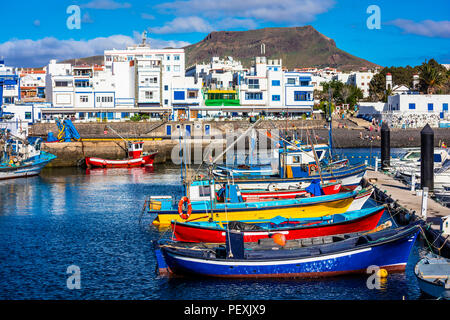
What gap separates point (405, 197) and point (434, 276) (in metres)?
14.4

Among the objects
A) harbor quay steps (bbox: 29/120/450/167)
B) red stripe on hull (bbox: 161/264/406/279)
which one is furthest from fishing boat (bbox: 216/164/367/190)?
harbor quay steps (bbox: 29/120/450/167)

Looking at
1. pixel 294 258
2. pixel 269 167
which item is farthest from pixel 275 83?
pixel 294 258

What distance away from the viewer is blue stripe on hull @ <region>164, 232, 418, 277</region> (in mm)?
19891

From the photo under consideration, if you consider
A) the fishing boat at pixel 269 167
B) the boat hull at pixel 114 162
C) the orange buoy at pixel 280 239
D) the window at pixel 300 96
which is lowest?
the orange buoy at pixel 280 239

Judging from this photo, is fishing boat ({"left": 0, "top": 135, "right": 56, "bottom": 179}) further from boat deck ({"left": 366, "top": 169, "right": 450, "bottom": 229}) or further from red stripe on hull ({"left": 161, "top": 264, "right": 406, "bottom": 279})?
red stripe on hull ({"left": 161, "top": 264, "right": 406, "bottom": 279})

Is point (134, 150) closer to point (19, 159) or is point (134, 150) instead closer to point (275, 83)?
point (19, 159)

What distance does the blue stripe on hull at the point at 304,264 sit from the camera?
19.9m

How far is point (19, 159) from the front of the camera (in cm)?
5381

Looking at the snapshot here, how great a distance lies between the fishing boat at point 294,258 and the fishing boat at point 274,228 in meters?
1.99

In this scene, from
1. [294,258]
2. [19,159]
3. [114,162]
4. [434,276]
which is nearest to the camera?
[434,276]

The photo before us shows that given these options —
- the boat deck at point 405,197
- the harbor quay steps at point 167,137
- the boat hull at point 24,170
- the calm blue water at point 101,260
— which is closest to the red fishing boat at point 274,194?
the boat deck at point 405,197

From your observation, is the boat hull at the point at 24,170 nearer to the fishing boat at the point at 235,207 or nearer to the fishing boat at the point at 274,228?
the fishing boat at the point at 235,207

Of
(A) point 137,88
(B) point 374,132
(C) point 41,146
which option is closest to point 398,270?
(C) point 41,146

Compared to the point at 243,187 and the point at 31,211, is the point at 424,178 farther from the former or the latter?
the point at 31,211
